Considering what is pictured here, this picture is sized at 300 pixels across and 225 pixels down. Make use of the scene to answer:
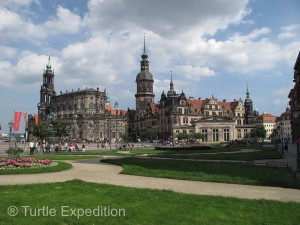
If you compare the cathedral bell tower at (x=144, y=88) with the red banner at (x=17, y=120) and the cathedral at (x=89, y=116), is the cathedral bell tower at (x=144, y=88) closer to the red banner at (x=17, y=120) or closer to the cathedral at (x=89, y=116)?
the cathedral at (x=89, y=116)

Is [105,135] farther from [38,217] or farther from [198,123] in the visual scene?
[38,217]

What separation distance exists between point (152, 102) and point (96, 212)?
128 m

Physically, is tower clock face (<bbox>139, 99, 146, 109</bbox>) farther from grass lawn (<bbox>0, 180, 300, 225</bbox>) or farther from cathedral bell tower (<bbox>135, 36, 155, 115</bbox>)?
grass lawn (<bbox>0, 180, 300, 225</bbox>)

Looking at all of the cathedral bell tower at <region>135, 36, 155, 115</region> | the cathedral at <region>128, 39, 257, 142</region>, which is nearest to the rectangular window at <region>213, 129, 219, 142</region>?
the cathedral at <region>128, 39, 257, 142</region>

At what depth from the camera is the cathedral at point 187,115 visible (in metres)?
111

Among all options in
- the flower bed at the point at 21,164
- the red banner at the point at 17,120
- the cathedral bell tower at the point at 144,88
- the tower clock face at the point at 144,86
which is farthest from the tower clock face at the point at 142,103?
the flower bed at the point at 21,164

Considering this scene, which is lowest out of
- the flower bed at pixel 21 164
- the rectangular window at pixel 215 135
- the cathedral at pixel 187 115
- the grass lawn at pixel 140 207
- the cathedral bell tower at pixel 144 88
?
the grass lawn at pixel 140 207

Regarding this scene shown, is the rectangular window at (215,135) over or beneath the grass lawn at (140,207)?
over

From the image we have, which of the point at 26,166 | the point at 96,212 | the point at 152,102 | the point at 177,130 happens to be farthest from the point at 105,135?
the point at 96,212

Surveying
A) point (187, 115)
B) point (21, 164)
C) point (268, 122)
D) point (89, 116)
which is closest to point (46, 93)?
point (89, 116)

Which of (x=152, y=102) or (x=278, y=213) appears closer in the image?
(x=278, y=213)

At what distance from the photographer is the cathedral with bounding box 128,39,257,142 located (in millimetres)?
110625

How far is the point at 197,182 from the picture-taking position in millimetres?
16828

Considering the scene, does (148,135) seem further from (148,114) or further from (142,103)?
(142,103)
